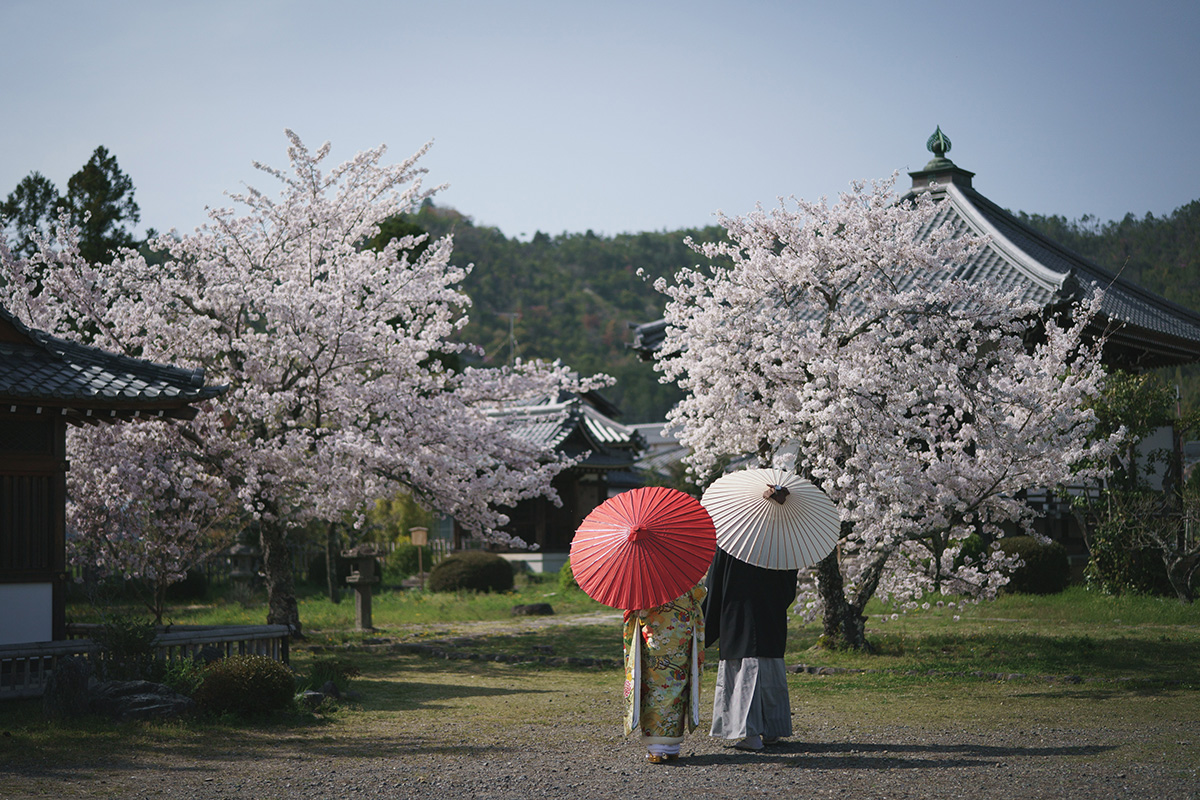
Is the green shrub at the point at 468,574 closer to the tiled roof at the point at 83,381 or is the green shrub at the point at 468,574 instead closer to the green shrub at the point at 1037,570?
the green shrub at the point at 1037,570

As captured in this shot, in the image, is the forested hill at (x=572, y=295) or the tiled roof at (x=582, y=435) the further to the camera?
the forested hill at (x=572, y=295)

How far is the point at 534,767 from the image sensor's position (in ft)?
22.2

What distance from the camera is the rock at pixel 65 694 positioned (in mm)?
8312

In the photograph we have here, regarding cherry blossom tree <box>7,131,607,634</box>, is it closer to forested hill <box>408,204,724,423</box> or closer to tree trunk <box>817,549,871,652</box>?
tree trunk <box>817,549,871,652</box>

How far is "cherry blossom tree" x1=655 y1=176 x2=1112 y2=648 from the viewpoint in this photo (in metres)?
10.5

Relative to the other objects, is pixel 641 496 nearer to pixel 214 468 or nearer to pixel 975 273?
pixel 214 468

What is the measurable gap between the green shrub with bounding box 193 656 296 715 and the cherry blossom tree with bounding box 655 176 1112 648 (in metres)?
5.35

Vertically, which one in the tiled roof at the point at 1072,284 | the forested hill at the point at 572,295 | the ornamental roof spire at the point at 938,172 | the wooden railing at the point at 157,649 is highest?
the forested hill at the point at 572,295

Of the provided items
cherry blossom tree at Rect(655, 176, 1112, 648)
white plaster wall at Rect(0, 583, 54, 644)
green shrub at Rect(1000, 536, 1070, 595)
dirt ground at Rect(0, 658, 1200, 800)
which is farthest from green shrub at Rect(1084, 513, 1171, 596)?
white plaster wall at Rect(0, 583, 54, 644)

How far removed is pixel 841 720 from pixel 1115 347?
12.8m

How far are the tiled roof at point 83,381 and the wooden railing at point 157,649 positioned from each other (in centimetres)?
224

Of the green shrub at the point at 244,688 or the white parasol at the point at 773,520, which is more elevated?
the white parasol at the point at 773,520

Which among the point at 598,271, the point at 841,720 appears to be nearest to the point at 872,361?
the point at 841,720

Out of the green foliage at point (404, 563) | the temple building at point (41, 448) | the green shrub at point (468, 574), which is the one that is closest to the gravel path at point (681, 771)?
the temple building at point (41, 448)
